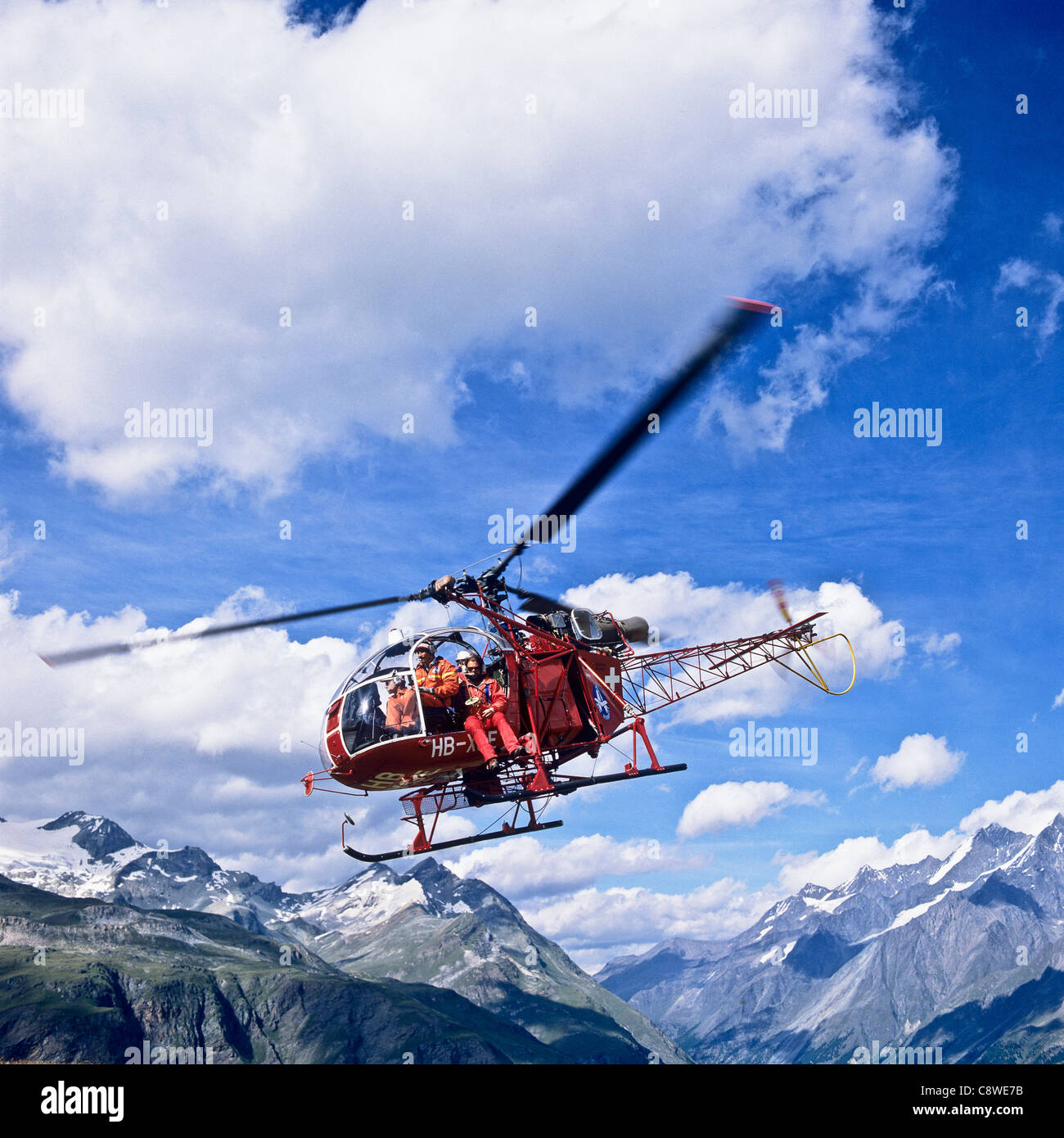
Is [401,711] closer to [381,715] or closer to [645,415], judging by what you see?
[381,715]

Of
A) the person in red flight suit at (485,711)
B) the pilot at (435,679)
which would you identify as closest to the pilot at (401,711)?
the pilot at (435,679)

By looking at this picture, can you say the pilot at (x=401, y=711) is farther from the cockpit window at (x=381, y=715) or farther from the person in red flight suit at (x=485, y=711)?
the person in red flight suit at (x=485, y=711)

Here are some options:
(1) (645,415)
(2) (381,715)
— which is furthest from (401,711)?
(1) (645,415)

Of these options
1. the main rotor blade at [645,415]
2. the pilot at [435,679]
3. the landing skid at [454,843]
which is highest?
the main rotor blade at [645,415]

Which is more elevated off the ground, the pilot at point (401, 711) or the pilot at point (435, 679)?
the pilot at point (435, 679)
